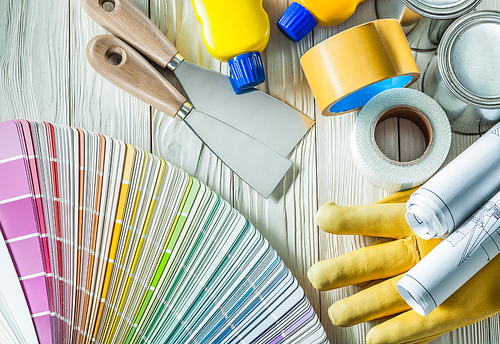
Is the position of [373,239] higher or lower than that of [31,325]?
higher

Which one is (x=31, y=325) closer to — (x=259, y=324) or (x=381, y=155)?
(x=259, y=324)

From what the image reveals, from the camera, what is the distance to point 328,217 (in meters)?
0.56

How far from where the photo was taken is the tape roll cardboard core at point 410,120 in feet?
1.81

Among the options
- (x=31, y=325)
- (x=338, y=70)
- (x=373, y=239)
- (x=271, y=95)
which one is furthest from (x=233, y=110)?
(x=31, y=325)

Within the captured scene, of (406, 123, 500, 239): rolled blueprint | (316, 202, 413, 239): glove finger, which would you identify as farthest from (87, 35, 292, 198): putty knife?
(406, 123, 500, 239): rolled blueprint

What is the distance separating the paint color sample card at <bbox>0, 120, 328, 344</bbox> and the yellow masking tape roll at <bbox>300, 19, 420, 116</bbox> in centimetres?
23

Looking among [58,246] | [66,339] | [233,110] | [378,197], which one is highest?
[233,110]

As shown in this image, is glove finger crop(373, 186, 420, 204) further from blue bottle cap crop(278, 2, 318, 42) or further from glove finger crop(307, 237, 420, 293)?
blue bottle cap crop(278, 2, 318, 42)

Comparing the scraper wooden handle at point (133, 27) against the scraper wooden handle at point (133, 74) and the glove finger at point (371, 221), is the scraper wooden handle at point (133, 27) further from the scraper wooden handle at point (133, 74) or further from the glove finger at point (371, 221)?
the glove finger at point (371, 221)

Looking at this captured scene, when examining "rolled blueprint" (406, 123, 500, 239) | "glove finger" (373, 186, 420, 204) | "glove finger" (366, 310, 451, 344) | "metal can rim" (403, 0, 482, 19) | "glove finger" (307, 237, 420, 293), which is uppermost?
"metal can rim" (403, 0, 482, 19)

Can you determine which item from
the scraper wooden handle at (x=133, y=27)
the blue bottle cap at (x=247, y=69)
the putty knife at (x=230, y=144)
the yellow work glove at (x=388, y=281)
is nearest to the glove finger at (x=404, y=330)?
the yellow work glove at (x=388, y=281)

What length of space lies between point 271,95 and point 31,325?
47 cm

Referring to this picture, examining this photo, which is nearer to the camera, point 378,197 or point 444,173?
point 444,173

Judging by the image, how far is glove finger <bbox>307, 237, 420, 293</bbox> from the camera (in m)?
0.54
